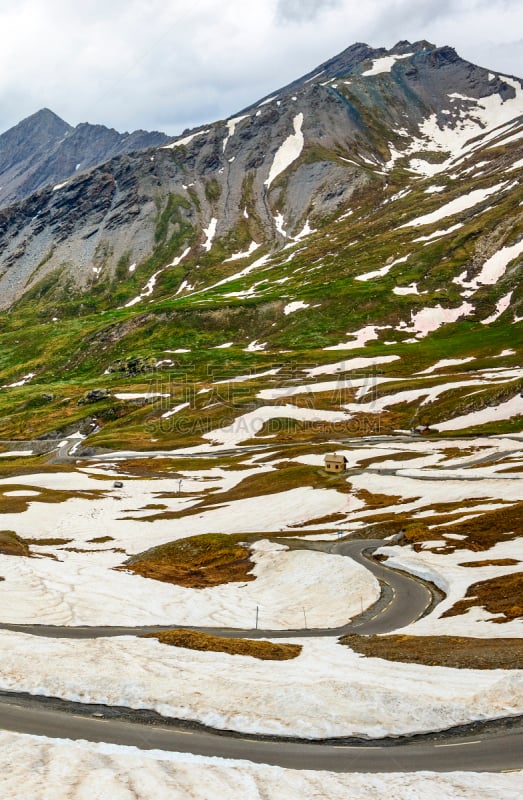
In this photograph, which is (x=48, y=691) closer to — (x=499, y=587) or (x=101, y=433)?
(x=499, y=587)

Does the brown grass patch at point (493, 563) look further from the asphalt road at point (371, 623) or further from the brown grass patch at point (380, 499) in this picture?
the brown grass patch at point (380, 499)

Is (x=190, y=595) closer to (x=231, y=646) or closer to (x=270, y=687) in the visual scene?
(x=231, y=646)

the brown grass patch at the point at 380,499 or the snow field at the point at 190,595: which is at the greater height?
the snow field at the point at 190,595

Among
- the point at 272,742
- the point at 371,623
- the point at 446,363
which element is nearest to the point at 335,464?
the point at 371,623

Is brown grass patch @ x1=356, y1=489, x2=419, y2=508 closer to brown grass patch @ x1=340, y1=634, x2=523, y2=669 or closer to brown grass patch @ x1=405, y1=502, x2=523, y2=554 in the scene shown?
brown grass patch @ x1=405, y1=502, x2=523, y2=554

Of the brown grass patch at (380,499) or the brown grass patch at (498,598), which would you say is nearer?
the brown grass patch at (498,598)

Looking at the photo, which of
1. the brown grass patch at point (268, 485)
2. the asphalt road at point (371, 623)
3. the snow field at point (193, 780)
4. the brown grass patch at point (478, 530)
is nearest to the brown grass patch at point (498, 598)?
the asphalt road at point (371, 623)

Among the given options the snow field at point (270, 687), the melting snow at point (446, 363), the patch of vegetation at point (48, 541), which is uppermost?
the melting snow at point (446, 363)

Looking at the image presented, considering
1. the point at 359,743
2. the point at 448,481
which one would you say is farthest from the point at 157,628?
the point at 448,481
